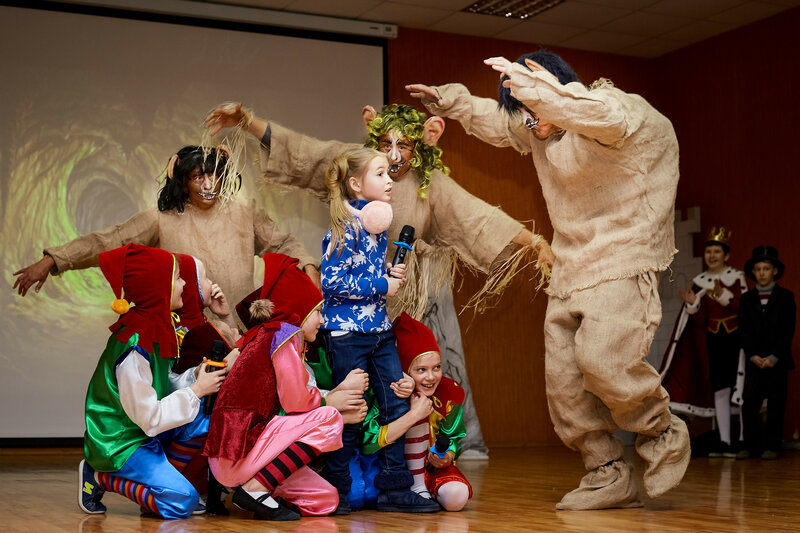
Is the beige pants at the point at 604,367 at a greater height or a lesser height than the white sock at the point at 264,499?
greater

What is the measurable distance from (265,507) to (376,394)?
54cm

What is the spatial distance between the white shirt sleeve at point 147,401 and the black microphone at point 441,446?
32.5 inches

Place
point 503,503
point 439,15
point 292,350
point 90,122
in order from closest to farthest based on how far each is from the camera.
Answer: point 292,350 → point 503,503 → point 90,122 → point 439,15

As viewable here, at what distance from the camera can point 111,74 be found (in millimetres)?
5996

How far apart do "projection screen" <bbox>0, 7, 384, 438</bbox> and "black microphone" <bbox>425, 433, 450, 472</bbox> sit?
128 inches

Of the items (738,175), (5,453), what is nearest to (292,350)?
(5,453)

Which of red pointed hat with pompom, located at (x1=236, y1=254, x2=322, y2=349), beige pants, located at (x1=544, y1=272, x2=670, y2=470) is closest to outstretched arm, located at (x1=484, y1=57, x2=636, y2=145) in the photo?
beige pants, located at (x1=544, y1=272, x2=670, y2=470)

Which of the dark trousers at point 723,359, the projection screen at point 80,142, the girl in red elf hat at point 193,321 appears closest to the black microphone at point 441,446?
the girl in red elf hat at point 193,321

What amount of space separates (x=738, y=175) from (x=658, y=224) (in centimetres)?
406

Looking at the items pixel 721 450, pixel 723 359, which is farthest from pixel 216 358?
pixel 723 359

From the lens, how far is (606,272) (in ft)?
10.1

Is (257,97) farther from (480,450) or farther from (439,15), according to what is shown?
(480,450)

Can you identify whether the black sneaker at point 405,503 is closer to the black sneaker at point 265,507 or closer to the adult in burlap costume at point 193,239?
the black sneaker at point 265,507

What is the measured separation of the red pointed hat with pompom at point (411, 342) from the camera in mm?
3281
